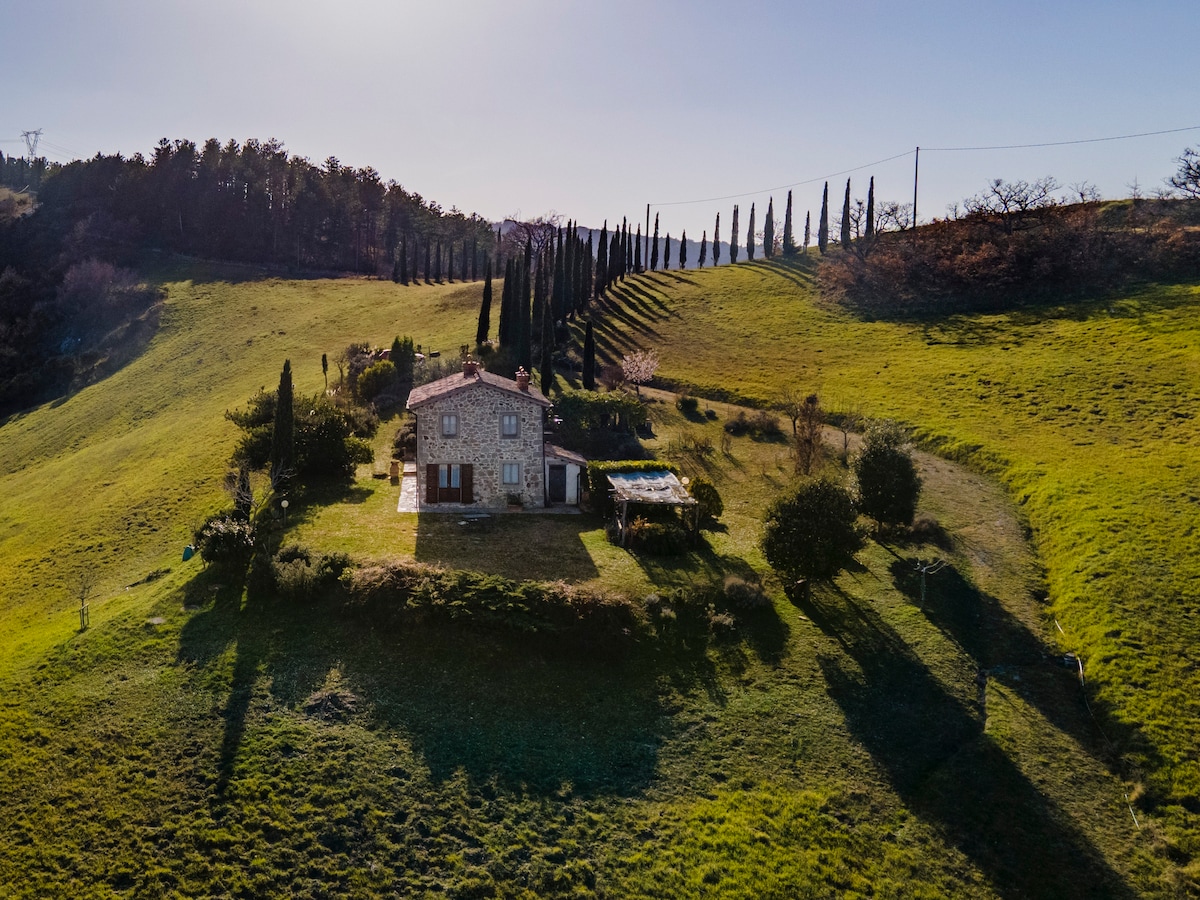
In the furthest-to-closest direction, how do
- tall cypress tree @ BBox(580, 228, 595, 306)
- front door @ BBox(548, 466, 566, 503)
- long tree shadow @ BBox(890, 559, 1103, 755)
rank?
1. tall cypress tree @ BBox(580, 228, 595, 306)
2. front door @ BBox(548, 466, 566, 503)
3. long tree shadow @ BBox(890, 559, 1103, 755)

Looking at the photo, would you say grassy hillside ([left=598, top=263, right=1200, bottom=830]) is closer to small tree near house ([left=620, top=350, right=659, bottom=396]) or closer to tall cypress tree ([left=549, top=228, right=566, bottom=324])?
small tree near house ([left=620, top=350, right=659, bottom=396])

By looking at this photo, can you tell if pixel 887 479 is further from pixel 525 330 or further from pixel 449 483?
pixel 525 330

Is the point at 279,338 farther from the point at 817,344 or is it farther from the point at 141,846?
the point at 141,846

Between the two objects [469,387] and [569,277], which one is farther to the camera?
[569,277]

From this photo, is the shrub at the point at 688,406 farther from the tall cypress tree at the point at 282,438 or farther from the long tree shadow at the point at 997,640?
the tall cypress tree at the point at 282,438

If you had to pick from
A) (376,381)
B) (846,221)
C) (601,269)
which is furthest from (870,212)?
(376,381)

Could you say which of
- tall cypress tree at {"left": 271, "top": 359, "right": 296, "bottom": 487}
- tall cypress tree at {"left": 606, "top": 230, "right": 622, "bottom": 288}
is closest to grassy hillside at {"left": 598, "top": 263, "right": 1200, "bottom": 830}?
tall cypress tree at {"left": 606, "top": 230, "right": 622, "bottom": 288}

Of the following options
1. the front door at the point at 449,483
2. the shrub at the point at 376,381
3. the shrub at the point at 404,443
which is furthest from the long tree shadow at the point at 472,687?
the shrub at the point at 376,381

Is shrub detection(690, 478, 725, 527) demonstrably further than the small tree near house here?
No
